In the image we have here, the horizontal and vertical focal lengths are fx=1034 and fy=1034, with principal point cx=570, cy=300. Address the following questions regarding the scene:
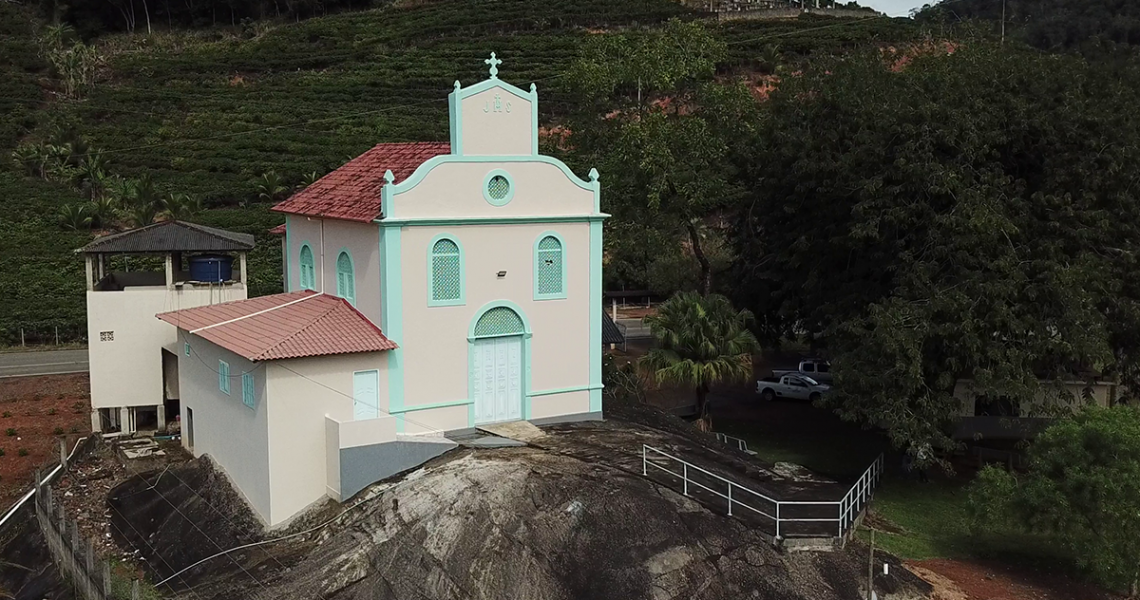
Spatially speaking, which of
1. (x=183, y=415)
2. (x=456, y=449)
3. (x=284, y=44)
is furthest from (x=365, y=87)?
(x=456, y=449)

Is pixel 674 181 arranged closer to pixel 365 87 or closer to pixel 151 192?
pixel 151 192

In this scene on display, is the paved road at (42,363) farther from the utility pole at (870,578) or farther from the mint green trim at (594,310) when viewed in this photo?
the utility pole at (870,578)

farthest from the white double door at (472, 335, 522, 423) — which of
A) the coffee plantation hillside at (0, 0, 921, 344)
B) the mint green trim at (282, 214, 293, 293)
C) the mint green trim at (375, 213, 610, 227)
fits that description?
the coffee plantation hillside at (0, 0, 921, 344)

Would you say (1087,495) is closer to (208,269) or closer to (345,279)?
(345,279)

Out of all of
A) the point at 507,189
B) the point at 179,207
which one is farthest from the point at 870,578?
the point at 179,207

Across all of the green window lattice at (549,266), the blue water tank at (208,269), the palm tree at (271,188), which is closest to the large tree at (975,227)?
the green window lattice at (549,266)

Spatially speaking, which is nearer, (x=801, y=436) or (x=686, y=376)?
(x=686, y=376)

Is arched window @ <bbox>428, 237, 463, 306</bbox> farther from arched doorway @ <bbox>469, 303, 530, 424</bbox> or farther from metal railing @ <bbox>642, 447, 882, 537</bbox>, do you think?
metal railing @ <bbox>642, 447, 882, 537</bbox>
